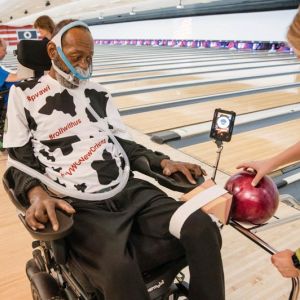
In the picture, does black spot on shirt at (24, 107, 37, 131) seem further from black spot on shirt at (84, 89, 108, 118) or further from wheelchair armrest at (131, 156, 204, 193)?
wheelchair armrest at (131, 156, 204, 193)

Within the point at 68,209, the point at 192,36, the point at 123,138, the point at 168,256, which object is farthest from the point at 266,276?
the point at 192,36

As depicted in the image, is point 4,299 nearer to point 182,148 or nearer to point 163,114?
point 182,148

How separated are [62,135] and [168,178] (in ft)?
1.40

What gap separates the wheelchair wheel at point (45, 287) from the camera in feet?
3.94

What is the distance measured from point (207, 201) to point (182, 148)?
2139 mm

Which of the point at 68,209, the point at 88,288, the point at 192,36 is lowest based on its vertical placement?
the point at 192,36

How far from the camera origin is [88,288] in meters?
1.03

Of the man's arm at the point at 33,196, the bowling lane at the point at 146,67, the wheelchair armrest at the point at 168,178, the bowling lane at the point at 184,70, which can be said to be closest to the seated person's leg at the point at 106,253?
the man's arm at the point at 33,196

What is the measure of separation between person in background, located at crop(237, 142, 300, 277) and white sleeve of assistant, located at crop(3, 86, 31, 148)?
0.80 m

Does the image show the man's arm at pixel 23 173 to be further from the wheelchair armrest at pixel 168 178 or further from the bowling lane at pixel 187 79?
the bowling lane at pixel 187 79

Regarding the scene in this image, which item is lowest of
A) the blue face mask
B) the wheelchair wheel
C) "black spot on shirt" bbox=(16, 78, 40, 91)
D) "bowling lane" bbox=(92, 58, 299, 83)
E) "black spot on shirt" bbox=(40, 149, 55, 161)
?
"bowling lane" bbox=(92, 58, 299, 83)

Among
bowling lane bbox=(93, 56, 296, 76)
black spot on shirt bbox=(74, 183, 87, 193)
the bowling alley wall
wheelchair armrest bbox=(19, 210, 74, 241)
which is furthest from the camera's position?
the bowling alley wall

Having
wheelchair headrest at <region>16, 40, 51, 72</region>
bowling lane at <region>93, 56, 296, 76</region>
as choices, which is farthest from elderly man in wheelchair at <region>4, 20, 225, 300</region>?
bowling lane at <region>93, 56, 296, 76</region>

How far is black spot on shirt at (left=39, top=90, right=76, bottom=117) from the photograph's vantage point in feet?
4.32
